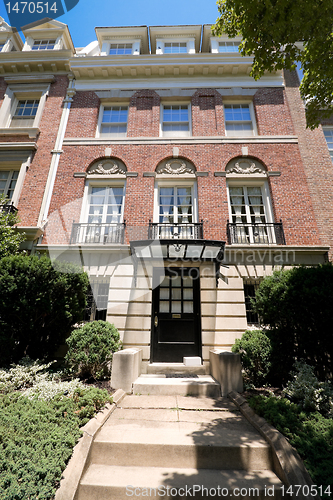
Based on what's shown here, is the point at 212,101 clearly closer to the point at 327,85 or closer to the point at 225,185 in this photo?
the point at 225,185

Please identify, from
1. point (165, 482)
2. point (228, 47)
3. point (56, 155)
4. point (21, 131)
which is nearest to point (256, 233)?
point (165, 482)

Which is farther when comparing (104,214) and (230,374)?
(104,214)

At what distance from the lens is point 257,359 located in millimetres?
6969

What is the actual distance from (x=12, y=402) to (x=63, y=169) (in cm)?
991

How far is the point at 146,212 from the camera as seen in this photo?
424 inches

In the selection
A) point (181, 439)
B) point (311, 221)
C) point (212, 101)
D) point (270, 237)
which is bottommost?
point (181, 439)

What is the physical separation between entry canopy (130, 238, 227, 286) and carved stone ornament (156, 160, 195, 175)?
4.26 m

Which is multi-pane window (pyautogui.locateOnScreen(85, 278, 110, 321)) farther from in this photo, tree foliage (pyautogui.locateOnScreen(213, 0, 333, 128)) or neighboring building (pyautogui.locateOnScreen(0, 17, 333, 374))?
tree foliage (pyautogui.locateOnScreen(213, 0, 333, 128))

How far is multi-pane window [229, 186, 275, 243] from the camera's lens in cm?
1046

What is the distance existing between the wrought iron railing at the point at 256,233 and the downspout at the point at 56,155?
806cm

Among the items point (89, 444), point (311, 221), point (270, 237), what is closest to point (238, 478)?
point (89, 444)

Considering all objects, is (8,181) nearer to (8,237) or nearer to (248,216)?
(8,237)

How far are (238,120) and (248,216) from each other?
5542 millimetres

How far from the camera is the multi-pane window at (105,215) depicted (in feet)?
34.7
